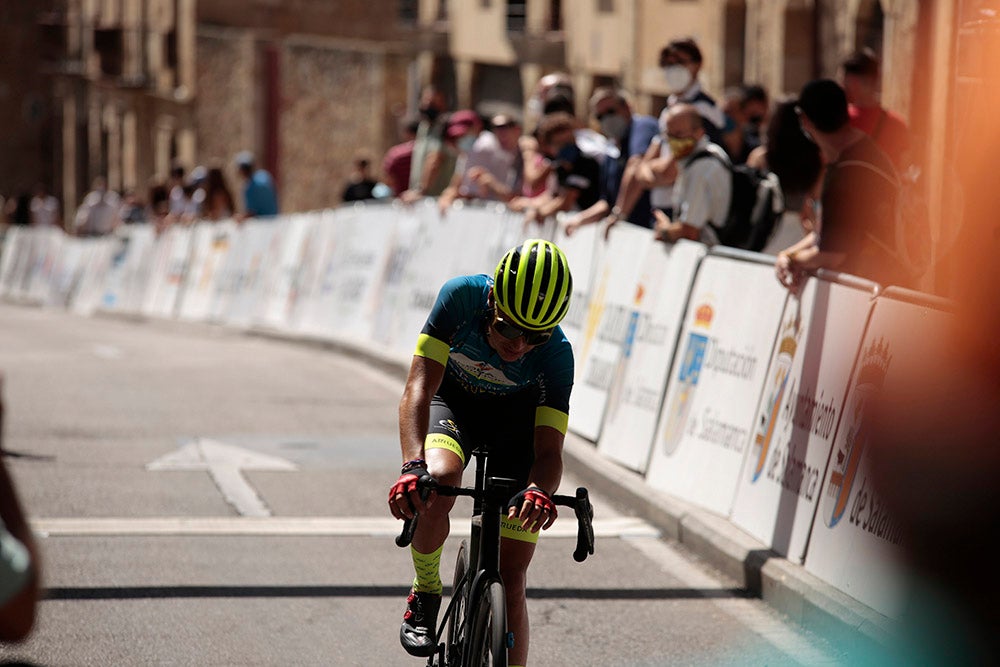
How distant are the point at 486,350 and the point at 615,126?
7.27 meters

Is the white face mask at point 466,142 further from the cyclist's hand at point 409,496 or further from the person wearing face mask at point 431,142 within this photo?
the cyclist's hand at point 409,496

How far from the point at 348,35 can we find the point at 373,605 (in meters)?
40.9

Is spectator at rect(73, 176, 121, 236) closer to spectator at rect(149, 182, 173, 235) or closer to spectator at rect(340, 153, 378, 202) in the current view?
spectator at rect(149, 182, 173, 235)

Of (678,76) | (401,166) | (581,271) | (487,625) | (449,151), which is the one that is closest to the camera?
(487,625)

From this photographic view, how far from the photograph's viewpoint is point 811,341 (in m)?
8.35

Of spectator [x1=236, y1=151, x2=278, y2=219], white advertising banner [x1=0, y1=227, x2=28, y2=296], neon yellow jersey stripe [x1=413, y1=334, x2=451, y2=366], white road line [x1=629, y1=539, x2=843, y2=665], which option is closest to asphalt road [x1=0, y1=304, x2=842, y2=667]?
white road line [x1=629, y1=539, x2=843, y2=665]

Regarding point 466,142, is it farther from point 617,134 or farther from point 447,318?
point 447,318

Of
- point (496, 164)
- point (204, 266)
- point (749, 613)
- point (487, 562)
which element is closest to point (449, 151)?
point (496, 164)

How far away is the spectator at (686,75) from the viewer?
39.8 feet

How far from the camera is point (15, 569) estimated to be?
3.13m

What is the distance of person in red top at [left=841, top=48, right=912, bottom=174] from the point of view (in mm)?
10578

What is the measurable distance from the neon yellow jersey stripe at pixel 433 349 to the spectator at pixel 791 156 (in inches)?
174

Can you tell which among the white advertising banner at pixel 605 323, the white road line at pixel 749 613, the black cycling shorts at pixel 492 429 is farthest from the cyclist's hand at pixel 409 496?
the white advertising banner at pixel 605 323

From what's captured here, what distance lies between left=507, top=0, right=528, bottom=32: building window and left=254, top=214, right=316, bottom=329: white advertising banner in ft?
44.2
